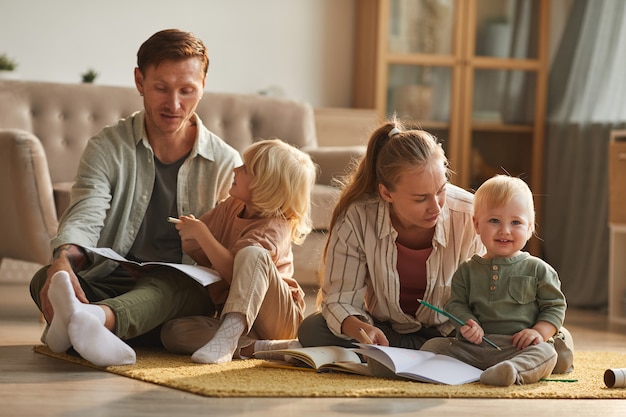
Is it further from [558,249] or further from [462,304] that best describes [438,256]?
[558,249]

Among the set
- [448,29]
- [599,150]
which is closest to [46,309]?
[599,150]

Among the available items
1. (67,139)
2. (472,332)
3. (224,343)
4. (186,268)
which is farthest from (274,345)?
(67,139)

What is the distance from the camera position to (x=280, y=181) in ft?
7.19

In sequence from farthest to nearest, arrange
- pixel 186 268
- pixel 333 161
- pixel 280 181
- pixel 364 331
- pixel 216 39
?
pixel 216 39
pixel 333 161
pixel 280 181
pixel 186 268
pixel 364 331

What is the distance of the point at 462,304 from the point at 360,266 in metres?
→ 0.24

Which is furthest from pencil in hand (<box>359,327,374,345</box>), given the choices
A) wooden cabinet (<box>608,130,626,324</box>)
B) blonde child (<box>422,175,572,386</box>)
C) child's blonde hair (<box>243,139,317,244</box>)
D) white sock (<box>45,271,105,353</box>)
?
wooden cabinet (<box>608,130,626,324</box>)

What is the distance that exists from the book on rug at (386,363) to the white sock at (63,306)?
38 centimetres

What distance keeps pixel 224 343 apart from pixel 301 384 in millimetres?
312

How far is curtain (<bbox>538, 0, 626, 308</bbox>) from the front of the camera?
4.04 meters

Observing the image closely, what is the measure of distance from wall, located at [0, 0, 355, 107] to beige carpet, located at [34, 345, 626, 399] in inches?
106

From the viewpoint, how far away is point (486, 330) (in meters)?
1.94

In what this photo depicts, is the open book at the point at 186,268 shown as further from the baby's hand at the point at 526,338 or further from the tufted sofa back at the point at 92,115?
the tufted sofa back at the point at 92,115

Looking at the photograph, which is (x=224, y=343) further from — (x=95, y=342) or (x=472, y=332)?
(x=472, y=332)

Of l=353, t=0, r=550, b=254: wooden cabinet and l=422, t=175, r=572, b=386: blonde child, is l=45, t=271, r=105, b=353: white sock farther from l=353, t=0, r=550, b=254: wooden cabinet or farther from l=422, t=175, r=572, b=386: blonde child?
l=353, t=0, r=550, b=254: wooden cabinet
